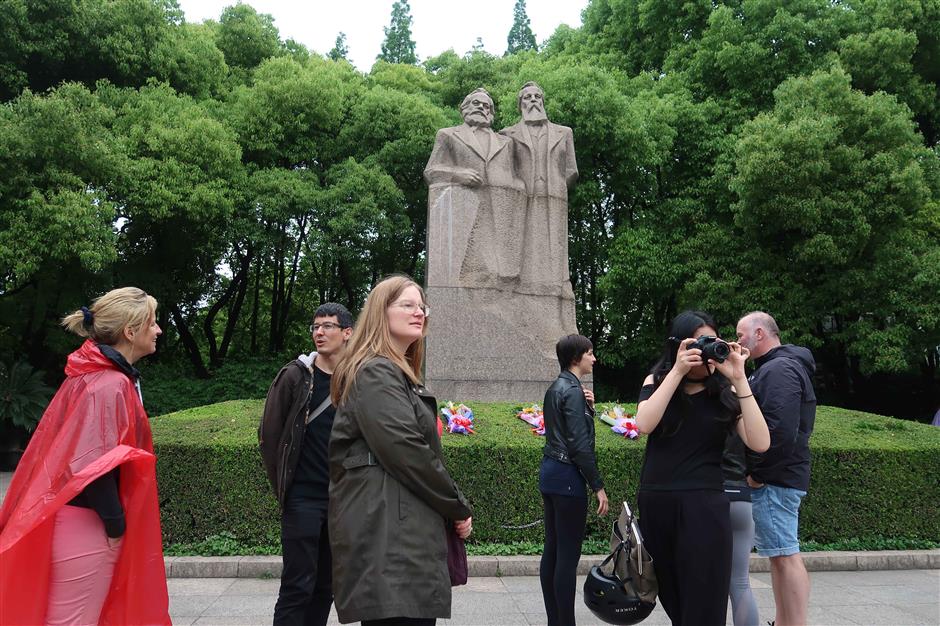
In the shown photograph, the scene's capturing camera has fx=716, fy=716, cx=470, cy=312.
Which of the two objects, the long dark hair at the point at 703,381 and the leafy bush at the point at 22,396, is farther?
the leafy bush at the point at 22,396

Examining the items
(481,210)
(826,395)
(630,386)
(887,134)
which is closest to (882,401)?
(826,395)

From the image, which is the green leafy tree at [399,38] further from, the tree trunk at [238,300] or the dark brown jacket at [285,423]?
the dark brown jacket at [285,423]

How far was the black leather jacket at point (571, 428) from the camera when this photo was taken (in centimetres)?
397

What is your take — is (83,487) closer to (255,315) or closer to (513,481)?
(513,481)

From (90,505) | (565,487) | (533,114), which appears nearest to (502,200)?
(533,114)

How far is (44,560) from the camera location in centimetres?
276

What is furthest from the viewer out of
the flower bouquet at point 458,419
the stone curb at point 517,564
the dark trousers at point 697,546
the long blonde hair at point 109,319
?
the flower bouquet at point 458,419

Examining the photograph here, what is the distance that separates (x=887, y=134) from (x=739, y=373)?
14621mm

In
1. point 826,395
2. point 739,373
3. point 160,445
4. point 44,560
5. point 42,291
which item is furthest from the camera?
point 826,395

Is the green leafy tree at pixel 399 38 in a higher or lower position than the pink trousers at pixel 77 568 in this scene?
higher

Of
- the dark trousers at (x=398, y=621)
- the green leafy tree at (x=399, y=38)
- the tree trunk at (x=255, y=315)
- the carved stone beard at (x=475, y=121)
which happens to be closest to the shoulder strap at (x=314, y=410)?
the dark trousers at (x=398, y=621)

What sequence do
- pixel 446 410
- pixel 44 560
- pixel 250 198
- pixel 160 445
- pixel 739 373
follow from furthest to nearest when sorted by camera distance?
pixel 250 198 < pixel 446 410 < pixel 160 445 < pixel 739 373 < pixel 44 560

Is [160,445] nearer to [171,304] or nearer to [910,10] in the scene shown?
[171,304]

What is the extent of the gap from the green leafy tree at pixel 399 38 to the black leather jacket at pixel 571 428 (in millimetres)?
27699
